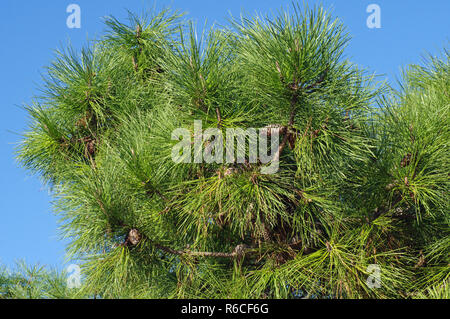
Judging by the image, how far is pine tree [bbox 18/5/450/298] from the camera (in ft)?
5.43

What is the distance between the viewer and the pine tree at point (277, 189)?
5.43 ft

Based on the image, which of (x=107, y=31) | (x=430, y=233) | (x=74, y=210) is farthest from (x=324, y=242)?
(x=107, y=31)

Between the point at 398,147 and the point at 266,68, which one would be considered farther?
the point at 398,147

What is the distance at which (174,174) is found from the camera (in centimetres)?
176

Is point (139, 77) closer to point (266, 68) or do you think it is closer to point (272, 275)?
point (266, 68)

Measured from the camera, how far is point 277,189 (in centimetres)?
170

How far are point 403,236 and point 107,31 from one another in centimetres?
138

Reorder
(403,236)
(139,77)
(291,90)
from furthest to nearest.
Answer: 1. (139,77)
2. (403,236)
3. (291,90)

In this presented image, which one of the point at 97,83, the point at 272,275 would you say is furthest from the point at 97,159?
the point at 272,275

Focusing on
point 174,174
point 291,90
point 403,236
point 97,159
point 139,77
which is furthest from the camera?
point 139,77

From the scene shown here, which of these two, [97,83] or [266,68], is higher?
[97,83]

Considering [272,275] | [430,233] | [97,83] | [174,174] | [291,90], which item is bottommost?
[272,275]

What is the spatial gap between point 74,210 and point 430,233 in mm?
1133

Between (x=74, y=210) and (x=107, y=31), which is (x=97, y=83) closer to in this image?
(x=107, y=31)
